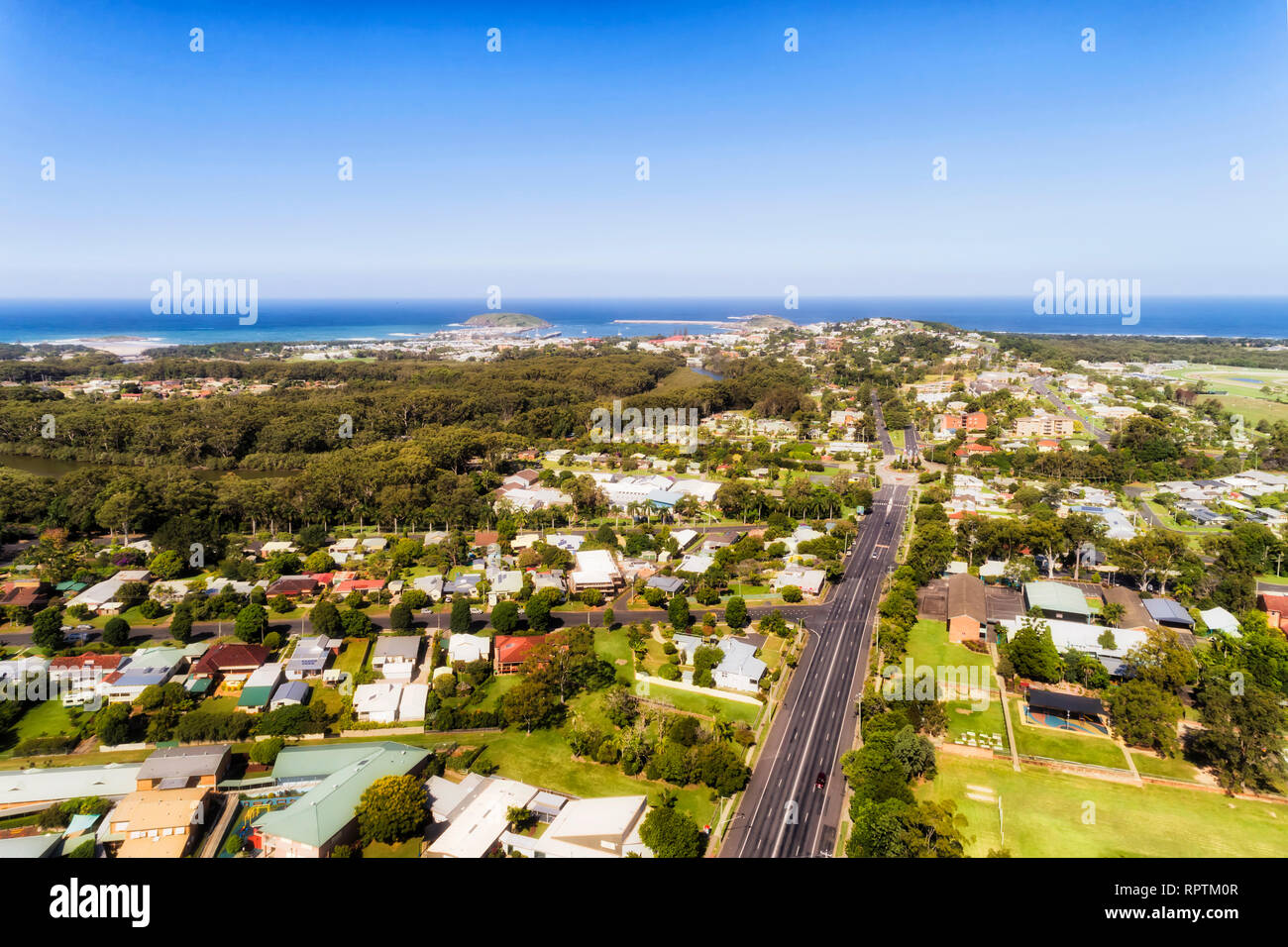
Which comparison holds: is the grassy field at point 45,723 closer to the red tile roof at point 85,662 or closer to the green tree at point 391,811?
the red tile roof at point 85,662

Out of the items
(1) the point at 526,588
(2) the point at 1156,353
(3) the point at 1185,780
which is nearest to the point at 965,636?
(3) the point at 1185,780

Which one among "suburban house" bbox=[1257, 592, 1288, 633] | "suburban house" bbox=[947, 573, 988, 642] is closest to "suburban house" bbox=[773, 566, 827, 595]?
"suburban house" bbox=[947, 573, 988, 642]

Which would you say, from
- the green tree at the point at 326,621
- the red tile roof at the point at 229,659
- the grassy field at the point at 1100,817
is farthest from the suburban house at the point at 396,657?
the grassy field at the point at 1100,817

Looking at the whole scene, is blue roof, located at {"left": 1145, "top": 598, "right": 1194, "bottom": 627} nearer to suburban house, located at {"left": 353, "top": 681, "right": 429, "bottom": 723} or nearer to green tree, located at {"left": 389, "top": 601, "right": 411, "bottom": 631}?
suburban house, located at {"left": 353, "top": 681, "right": 429, "bottom": 723}
